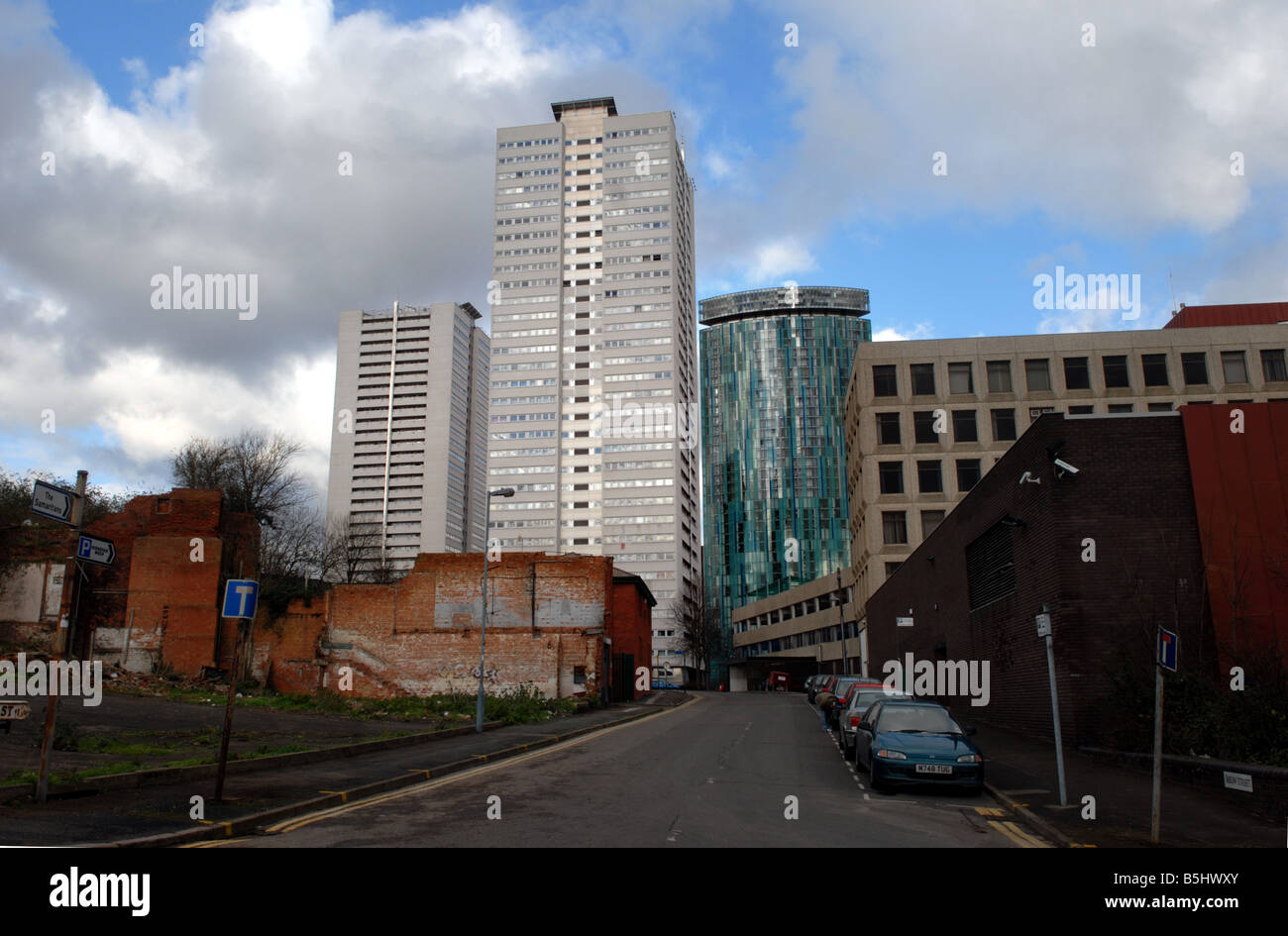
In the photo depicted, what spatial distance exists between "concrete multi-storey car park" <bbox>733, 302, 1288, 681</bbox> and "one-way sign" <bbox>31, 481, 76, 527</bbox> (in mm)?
45676

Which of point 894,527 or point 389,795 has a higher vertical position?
point 894,527

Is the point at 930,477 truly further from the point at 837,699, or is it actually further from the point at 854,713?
the point at 854,713

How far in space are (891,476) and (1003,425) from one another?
6.89 meters

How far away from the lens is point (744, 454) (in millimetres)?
170375

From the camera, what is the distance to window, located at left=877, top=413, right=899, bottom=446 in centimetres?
5169

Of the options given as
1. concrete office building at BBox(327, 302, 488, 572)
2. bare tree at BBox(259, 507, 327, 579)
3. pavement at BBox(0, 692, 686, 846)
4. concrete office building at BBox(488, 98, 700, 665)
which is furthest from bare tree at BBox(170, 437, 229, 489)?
concrete office building at BBox(327, 302, 488, 572)

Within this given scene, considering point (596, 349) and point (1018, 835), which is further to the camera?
point (596, 349)

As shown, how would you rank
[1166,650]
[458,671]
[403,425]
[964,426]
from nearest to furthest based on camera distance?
[1166,650], [458,671], [964,426], [403,425]

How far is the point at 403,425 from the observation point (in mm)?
168250

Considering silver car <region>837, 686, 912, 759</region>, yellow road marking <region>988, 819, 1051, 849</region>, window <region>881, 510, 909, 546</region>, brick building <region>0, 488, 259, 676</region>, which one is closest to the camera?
yellow road marking <region>988, 819, 1051, 849</region>

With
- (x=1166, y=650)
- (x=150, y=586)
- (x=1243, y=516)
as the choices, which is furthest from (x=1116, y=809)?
(x=150, y=586)

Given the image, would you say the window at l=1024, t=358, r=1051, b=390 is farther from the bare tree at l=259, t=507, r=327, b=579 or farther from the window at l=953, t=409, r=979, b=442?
the bare tree at l=259, t=507, r=327, b=579
